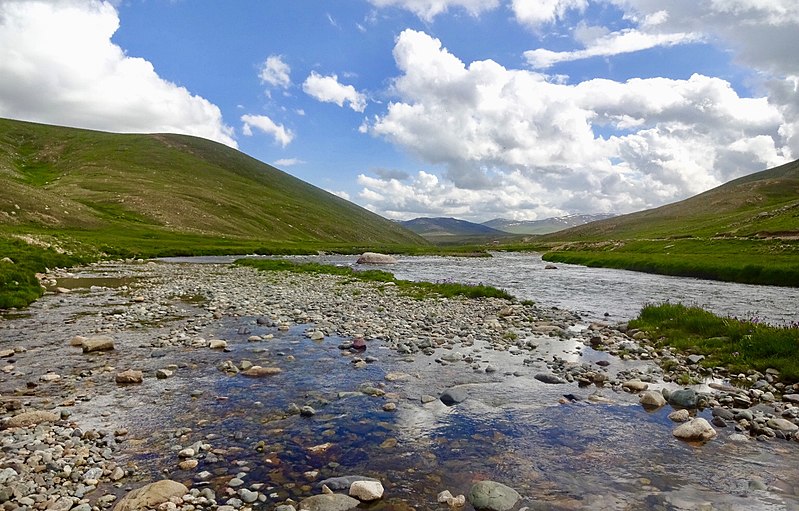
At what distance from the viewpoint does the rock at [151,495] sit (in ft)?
21.7

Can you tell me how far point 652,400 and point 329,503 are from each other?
846cm

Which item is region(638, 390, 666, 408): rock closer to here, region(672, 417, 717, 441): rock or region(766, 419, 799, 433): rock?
region(672, 417, 717, 441): rock

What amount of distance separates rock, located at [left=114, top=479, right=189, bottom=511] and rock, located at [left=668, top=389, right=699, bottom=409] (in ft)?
35.4

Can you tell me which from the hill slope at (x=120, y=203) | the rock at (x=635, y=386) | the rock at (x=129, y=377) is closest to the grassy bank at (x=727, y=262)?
the rock at (x=635, y=386)

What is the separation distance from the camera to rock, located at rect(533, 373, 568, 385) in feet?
43.1

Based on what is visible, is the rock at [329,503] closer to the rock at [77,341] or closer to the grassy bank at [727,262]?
the rock at [77,341]

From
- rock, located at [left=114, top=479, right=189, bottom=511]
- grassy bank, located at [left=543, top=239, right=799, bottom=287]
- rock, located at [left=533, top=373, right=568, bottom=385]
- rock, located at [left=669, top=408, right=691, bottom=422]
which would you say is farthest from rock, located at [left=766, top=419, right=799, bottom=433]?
grassy bank, located at [left=543, top=239, right=799, bottom=287]

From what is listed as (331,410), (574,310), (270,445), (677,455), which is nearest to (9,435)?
(270,445)

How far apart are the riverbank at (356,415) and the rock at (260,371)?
0.29ft

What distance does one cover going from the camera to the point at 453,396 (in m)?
11.8

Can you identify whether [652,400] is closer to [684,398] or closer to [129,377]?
[684,398]

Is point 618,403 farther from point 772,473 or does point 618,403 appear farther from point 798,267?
point 798,267

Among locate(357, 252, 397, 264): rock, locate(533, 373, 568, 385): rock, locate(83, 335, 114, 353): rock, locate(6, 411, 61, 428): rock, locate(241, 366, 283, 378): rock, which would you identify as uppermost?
locate(357, 252, 397, 264): rock

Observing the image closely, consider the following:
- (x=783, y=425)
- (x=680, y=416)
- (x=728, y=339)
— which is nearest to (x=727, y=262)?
(x=728, y=339)
